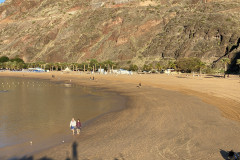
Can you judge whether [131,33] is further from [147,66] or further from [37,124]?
[37,124]

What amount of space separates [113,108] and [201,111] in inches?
367

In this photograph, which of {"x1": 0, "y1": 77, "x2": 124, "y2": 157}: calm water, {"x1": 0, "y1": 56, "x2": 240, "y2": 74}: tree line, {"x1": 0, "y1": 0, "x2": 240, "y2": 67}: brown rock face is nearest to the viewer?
{"x1": 0, "y1": 77, "x2": 124, "y2": 157}: calm water

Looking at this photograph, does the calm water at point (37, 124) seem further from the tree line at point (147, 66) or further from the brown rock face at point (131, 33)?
the brown rock face at point (131, 33)

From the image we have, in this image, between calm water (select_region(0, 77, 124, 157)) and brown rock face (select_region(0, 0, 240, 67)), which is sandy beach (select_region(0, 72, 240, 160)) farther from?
brown rock face (select_region(0, 0, 240, 67))

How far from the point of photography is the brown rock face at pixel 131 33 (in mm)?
97312

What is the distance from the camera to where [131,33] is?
125562 millimetres

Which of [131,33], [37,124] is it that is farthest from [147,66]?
[37,124]

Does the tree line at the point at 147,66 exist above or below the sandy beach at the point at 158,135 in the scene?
above

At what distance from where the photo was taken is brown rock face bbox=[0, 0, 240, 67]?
97312 millimetres

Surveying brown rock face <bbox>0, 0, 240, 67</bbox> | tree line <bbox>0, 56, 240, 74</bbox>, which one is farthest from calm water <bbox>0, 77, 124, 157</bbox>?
brown rock face <bbox>0, 0, 240, 67</bbox>

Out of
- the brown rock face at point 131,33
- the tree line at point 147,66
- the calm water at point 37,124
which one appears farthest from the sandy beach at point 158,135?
the brown rock face at point 131,33

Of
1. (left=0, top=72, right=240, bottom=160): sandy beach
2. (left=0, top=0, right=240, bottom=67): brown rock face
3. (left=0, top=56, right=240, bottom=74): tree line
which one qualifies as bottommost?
(left=0, top=72, right=240, bottom=160): sandy beach

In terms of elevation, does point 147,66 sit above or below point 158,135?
above

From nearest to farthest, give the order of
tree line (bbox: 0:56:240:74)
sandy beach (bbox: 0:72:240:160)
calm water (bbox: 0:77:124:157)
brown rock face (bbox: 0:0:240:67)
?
sandy beach (bbox: 0:72:240:160) < calm water (bbox: 0:77:124:157) < tree line (bbox: 0:56:240:74) < brown rock face (bbox: 0:0:240:67)
